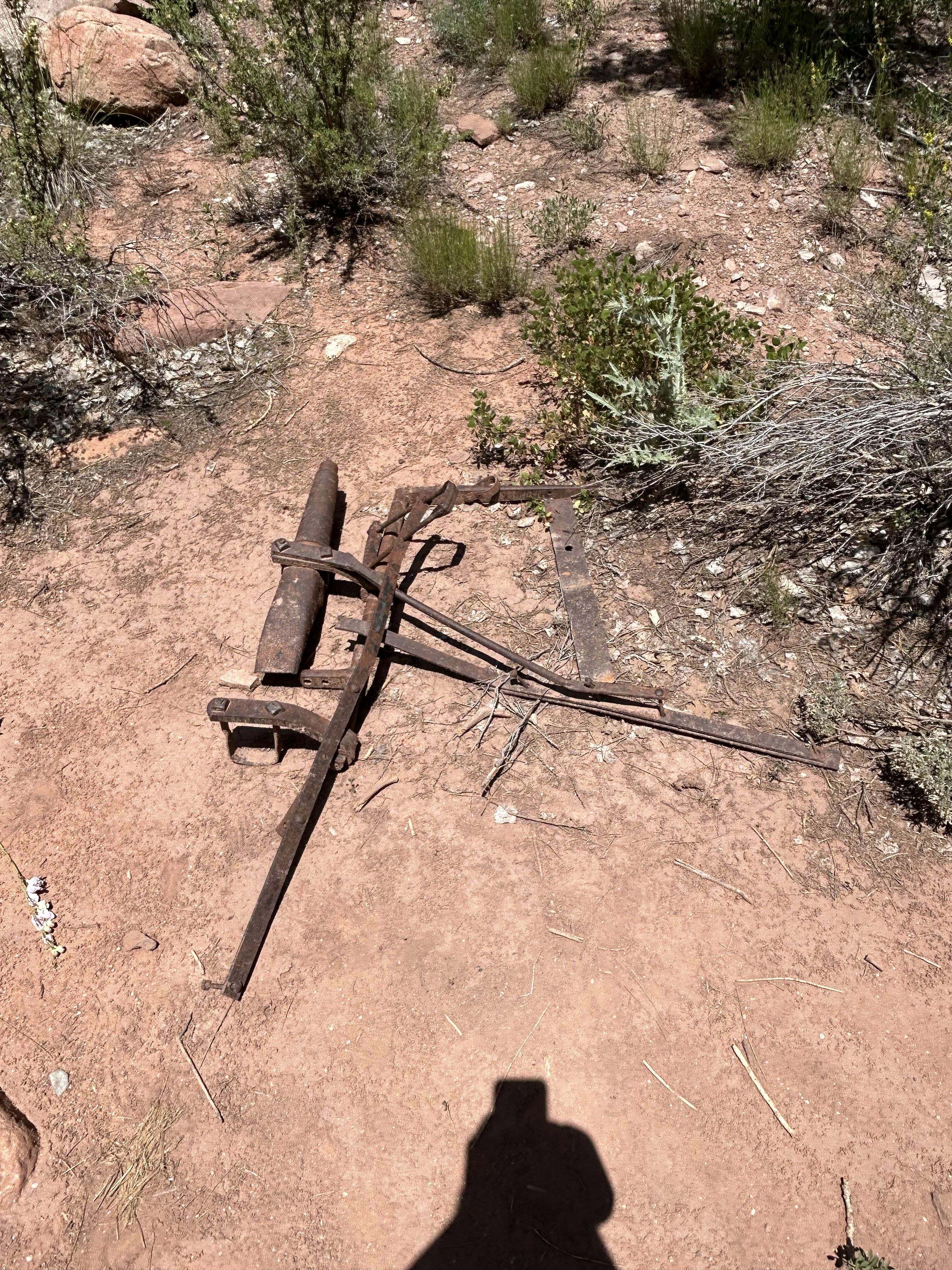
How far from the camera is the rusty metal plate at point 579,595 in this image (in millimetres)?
3264

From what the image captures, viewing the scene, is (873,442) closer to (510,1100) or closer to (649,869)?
(649,869)

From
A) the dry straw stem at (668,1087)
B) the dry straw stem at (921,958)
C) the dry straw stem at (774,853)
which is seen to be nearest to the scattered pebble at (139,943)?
the dry straw stem at (668,1087)

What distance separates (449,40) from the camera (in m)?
7.14

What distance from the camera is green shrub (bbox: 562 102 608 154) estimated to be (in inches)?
235

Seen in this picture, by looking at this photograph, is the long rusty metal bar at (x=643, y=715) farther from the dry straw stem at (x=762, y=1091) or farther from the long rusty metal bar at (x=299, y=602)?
the dry straw stem at (x=762, y=1091)

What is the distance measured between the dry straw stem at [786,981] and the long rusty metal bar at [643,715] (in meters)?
0.75

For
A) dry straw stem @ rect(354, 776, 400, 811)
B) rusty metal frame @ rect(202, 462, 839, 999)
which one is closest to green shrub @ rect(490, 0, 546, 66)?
rusty metal frame @ rect(202, 462, 839, 999)

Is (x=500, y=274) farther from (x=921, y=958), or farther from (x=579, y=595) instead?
(x=921, y=958)

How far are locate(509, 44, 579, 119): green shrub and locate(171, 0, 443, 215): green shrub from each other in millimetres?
738

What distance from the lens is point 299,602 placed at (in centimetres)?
336

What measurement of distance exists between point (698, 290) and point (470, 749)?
122 inches

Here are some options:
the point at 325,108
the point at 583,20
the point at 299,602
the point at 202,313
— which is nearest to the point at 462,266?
the point at 202,313

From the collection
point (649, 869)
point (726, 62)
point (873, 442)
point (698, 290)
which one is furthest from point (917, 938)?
point (726, 62)

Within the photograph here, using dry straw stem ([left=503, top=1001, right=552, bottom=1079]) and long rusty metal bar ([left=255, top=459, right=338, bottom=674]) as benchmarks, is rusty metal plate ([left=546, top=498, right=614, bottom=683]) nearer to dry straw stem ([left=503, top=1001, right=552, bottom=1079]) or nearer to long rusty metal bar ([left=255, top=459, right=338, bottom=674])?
long rusty metal bar ([left=255, top=459, right=338, bottom=674])
